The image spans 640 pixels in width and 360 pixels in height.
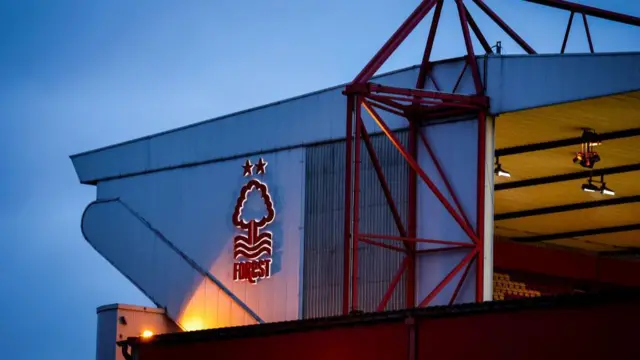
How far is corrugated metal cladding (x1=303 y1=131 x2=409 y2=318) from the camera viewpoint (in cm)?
3020

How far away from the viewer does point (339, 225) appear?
31469 millimetres

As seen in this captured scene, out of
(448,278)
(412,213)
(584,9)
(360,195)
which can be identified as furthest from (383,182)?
(584,9)

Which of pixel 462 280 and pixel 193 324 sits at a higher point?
pixel 462 280

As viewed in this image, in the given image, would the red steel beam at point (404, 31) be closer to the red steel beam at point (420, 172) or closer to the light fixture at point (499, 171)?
the red steel beam at point (420, 172)

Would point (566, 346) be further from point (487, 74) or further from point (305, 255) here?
point (305, 255)

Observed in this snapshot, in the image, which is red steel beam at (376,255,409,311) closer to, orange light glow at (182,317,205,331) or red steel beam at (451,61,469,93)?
red steel beam at (451,61,469,93)

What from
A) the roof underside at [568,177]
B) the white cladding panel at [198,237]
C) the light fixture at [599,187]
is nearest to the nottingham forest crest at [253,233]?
the white cladding panel at [198,237]

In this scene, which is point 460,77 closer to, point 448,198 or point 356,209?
point 448,198

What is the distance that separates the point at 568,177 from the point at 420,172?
8.69m

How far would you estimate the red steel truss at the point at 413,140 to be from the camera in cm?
2820

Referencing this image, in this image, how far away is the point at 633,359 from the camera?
1656cm

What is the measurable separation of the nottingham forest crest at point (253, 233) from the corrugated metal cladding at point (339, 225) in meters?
1.43

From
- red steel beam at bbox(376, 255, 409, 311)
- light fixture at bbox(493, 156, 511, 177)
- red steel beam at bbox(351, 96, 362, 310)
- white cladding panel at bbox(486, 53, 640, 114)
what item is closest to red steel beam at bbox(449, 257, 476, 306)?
red steel beam at bbox(376, 255, 409, 311)

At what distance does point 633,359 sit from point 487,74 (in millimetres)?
12917
